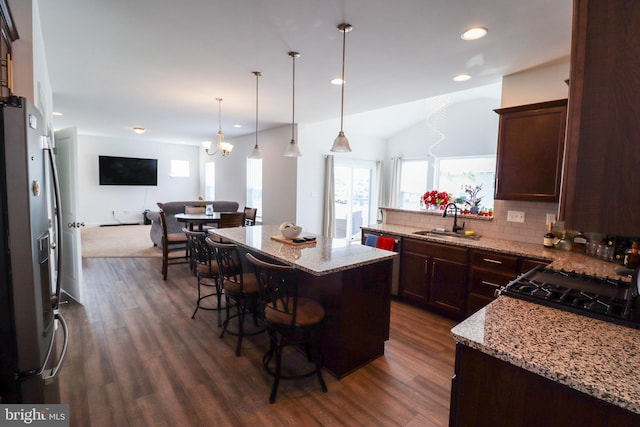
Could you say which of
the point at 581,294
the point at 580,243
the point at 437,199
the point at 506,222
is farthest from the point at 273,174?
the point at 581,294

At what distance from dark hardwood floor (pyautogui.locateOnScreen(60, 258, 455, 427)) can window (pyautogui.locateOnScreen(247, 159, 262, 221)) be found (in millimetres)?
4686

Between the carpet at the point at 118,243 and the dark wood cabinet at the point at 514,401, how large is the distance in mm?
5922

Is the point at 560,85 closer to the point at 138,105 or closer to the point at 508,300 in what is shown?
the point at 508,300

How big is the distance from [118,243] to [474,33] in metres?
7.45

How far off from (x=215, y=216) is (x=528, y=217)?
4.56 meters

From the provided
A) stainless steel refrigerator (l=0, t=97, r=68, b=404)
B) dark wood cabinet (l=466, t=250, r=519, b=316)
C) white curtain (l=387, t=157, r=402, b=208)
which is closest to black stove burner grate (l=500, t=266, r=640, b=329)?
dark wood cabinet (l=466, t=250, r=519, b=316)

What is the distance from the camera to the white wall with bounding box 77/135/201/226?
891cm

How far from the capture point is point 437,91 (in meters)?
4.04

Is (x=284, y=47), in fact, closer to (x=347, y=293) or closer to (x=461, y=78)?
(x=461, y=78)

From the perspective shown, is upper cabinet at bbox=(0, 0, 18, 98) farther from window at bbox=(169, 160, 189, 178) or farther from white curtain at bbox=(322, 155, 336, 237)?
window at bbox=(169, 160, 189, 178)

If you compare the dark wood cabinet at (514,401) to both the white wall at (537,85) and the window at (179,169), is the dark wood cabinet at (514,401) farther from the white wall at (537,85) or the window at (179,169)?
the window at (179,169)

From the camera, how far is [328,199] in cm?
690

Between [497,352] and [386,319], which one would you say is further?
[386,319]

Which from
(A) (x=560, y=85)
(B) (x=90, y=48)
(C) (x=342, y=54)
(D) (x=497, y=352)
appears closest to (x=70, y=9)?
(B) (x=90, y=48)
